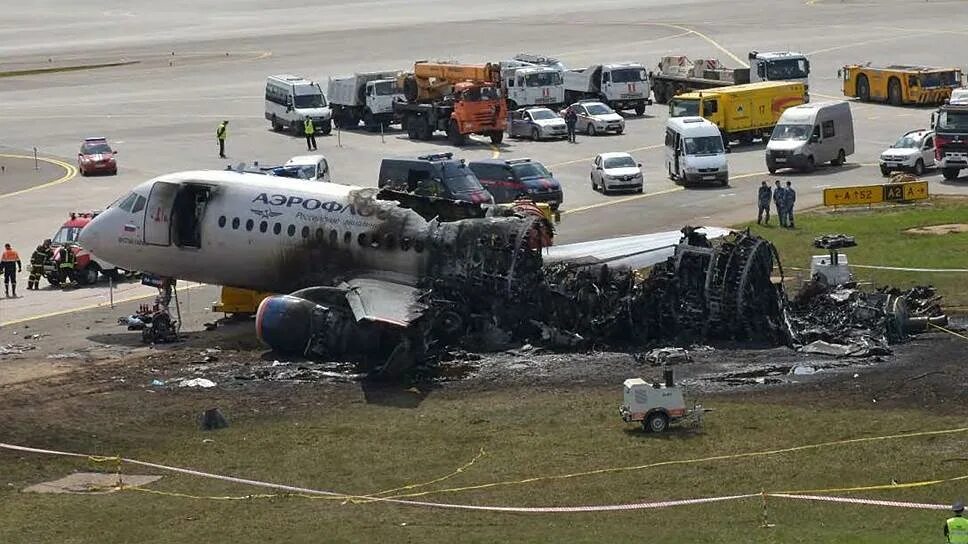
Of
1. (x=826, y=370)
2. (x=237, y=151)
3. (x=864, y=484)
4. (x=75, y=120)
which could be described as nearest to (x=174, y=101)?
(x=75, y=120)

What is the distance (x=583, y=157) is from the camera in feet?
266

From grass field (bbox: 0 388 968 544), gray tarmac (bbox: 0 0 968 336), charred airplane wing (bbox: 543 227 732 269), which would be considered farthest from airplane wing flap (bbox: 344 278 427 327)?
gray tarmac (bbox: 0 0 968 336)

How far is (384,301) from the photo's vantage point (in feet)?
140

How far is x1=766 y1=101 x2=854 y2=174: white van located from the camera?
74500 millimetres

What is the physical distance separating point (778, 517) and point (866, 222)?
33.8m

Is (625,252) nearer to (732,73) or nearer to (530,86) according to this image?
(530,86)

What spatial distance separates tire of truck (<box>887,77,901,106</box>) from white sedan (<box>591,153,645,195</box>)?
25368mm

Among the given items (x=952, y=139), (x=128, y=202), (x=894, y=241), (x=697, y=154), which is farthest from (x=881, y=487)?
(x=697, y=154)

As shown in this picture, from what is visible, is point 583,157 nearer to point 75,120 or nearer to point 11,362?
point 75,120

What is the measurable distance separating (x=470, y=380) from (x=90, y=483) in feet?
34.4

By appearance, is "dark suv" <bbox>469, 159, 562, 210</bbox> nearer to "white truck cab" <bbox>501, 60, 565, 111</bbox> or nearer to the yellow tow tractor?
the yellow tow tractor

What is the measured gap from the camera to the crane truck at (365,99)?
91.6 m

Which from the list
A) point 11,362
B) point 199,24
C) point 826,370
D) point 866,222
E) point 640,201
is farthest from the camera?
point 199,24

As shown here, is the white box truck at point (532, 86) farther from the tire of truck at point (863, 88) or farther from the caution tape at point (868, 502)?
the caution tape at point (868, 502)
